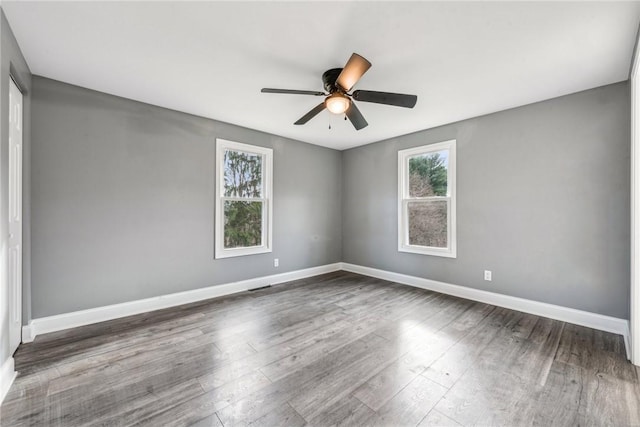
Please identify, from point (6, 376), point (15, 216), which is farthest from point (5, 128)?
point (6, 376)

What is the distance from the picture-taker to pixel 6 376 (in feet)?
5.83

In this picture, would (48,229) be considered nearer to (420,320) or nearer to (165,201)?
(165,201)

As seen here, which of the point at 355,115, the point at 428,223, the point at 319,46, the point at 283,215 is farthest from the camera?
the point at 283,215

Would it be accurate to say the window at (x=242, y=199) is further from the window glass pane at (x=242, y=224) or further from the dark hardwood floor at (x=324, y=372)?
the dark hardwood floor at (x=324, y=372)

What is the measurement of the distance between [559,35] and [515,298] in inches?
108

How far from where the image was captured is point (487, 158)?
3486 millimetres

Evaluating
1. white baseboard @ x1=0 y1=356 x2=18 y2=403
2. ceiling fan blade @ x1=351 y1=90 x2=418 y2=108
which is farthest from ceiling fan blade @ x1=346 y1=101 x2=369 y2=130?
white baseboard @ x1=0 y1=356 x2=18 y2=403

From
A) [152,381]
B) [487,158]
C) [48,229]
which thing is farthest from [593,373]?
[48,229]

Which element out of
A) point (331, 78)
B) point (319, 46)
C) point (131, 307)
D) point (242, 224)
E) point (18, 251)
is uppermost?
point (319, 46)

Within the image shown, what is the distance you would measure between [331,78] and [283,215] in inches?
103

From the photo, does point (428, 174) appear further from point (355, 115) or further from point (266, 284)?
point (266, 284)

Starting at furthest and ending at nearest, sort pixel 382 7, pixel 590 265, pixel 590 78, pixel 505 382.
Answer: pixel 590 265 → pixel 590 78 → pixel 505 382 → pixel 382 7

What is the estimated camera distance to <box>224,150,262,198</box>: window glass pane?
3918 mm

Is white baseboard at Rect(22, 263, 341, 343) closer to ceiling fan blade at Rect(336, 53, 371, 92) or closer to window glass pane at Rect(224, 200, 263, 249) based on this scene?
window glass pane at Rect(224, 200, 263, 249)
